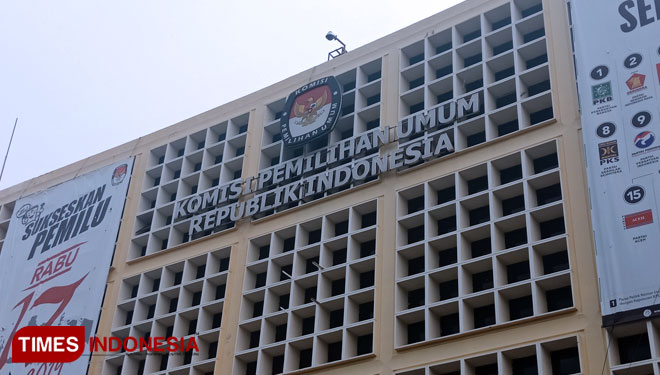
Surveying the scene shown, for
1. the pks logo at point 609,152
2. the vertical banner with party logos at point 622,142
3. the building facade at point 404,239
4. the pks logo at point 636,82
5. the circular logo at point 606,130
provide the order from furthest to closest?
the pks logo at point 636,82 < the circular logo at point 606,130 < the building facade at point 404,239 < the pks logo at point 609,152 < the vertical banner with party logos at point 622,142

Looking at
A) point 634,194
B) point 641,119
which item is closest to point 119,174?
point 641,119

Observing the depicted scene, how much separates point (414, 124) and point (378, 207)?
3.19 m

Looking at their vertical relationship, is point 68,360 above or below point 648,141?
below

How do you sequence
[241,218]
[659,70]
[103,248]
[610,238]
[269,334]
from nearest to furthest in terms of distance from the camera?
[610,238], [659,70], [269,334], [241,218], [103,248]

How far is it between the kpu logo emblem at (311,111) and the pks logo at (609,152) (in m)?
10.7

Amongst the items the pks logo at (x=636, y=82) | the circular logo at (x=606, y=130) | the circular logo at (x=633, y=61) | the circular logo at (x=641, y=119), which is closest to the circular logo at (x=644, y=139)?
the circular logo at (x=641, y=119)

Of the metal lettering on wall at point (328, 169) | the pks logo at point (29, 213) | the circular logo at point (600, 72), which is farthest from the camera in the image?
the pks logo at point (29, 213)

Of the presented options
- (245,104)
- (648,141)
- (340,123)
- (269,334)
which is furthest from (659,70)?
(245,104)

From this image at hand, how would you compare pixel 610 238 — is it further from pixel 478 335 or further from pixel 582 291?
pixel 478 335

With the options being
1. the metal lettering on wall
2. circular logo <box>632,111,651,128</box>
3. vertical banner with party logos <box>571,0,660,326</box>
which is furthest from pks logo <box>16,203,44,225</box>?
circular logo <box>632,111,651,128</box>

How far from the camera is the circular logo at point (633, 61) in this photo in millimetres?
27125

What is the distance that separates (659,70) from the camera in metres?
26.6

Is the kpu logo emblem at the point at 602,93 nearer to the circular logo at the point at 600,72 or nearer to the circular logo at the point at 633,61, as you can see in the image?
the circular logo at the point at 600,72

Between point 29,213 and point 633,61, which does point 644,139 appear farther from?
point 29,213
